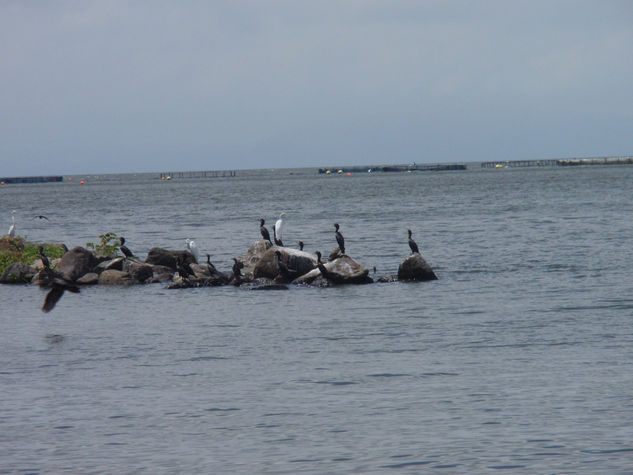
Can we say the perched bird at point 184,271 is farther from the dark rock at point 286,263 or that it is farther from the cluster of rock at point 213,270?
the dark rock at point 286,263

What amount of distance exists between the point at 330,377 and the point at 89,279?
18.3 metres

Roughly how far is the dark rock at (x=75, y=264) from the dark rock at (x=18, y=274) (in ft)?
4.18

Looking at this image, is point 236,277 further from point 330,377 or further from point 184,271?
point 330,377

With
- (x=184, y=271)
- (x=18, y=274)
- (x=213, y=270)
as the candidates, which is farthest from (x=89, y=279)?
(x=213, y=270)

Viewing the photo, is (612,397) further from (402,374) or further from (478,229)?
(478,229)

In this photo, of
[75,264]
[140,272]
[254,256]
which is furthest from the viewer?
[254,256]

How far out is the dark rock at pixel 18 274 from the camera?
34000mm

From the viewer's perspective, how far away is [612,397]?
14.3 metres

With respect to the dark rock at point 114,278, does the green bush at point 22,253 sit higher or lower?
higher

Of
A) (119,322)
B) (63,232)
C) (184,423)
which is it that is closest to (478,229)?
(63,232)

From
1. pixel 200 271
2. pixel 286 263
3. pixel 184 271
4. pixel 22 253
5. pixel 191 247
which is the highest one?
pixel 191 247

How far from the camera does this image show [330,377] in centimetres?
1627

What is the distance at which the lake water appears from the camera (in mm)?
12094

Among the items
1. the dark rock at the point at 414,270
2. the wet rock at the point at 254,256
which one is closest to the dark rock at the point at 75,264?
the wet rock at the point at 254,256
